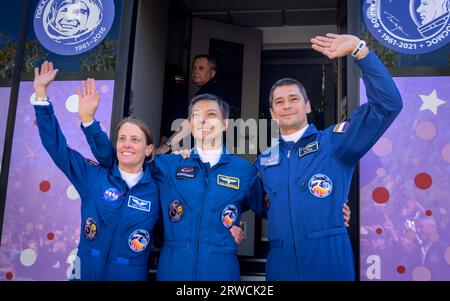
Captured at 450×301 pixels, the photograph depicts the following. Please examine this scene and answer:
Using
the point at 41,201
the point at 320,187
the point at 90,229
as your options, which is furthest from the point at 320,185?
the point at 41,201

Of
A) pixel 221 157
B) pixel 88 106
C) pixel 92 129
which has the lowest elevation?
pixel 221 157

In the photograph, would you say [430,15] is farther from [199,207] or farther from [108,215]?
[108,215]

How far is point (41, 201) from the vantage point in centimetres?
297

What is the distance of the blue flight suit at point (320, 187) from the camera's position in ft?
6.81

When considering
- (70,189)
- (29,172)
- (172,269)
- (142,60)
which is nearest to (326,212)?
(172,269)

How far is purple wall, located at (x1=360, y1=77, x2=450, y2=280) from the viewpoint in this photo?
8.33 ft

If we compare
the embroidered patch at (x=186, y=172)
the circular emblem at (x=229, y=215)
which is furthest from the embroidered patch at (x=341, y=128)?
the embroidered patch at (x=186, y=172)

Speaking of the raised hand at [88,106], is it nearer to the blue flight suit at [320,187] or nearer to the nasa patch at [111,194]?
the nasa patch at [111,194]

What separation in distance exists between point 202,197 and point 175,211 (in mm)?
170

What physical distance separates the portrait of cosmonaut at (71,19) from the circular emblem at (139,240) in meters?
1.66
